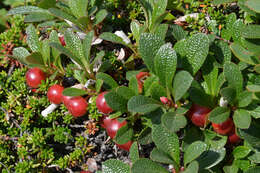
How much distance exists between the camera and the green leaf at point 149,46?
174 centimetres

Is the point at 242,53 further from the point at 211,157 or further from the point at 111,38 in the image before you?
the point at 111,38

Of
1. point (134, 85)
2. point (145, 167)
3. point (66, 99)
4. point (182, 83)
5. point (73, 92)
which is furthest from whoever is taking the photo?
point (66, 99)

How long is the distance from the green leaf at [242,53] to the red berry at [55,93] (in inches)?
43.0

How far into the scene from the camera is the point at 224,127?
1693 mm

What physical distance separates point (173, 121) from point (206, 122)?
0.21m

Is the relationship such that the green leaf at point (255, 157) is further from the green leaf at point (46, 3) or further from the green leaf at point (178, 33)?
the green leaf at point (46, 3)

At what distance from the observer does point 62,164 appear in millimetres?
2084

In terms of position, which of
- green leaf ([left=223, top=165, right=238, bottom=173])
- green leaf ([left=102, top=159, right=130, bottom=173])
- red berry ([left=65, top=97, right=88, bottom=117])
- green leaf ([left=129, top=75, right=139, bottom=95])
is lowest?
green leaf ([left=223, top=165, right=238, bottom=173])

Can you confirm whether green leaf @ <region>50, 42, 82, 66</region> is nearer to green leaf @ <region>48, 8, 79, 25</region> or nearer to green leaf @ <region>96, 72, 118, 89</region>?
green leaf @ <region>96, 72, 118, 89</region>

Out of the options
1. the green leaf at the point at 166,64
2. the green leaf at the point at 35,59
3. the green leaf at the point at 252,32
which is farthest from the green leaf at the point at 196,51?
the green leaf at the point at 35,59

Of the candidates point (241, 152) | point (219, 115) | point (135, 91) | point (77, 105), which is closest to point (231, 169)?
point (241, 152)

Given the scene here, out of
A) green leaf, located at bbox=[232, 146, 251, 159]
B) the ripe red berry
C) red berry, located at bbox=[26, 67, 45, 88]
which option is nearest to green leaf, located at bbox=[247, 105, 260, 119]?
green leaf, located at bbox=[232, 146, 251, 159]

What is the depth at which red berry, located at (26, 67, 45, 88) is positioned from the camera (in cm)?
210

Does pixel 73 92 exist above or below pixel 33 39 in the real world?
below
